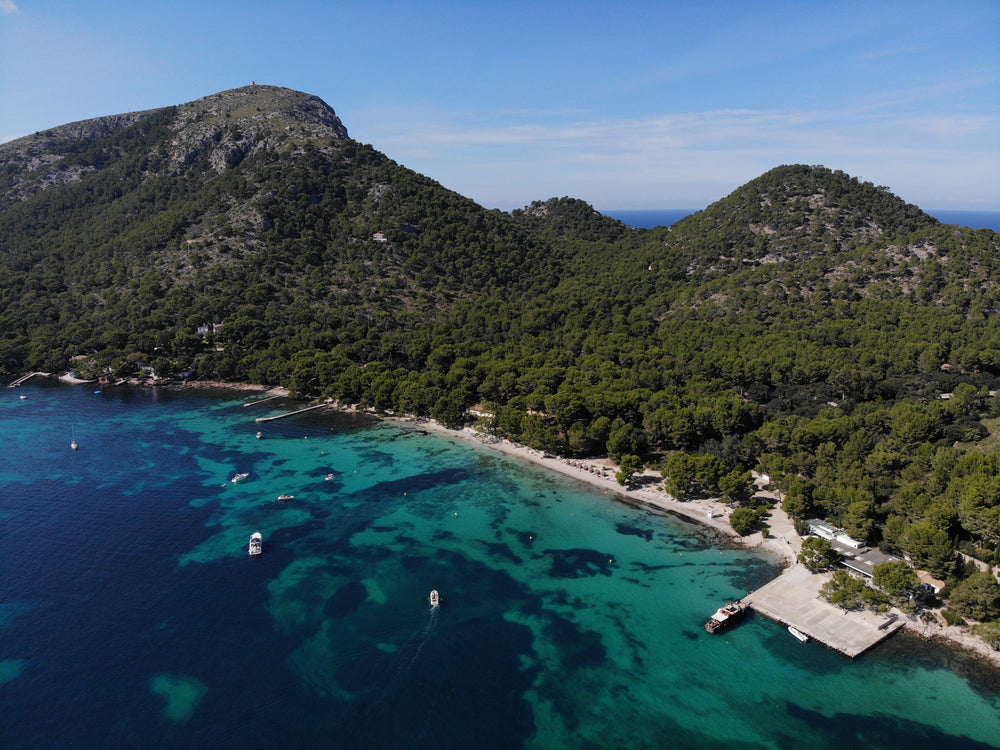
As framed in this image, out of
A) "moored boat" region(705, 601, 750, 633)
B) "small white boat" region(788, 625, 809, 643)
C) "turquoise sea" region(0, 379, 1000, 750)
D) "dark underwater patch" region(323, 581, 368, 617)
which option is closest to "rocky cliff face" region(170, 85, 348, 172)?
"turquoise sea" region(0, 379, 1000, 750)

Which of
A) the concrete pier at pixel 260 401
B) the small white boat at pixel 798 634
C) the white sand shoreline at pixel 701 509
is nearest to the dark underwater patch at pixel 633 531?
the white sand shoreline at pixel 701 509

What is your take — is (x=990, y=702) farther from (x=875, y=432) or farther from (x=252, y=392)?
(x=252, y=392)

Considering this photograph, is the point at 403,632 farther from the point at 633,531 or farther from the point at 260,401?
the point at 260,401

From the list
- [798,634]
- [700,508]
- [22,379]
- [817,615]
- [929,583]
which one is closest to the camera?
[798,634]

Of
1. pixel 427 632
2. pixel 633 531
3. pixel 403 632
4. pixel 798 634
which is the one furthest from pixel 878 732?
pixel 403 632

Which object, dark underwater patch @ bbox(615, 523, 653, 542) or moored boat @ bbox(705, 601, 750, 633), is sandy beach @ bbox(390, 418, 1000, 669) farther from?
moored boat @ bbox(705, 601, 750, 633)
